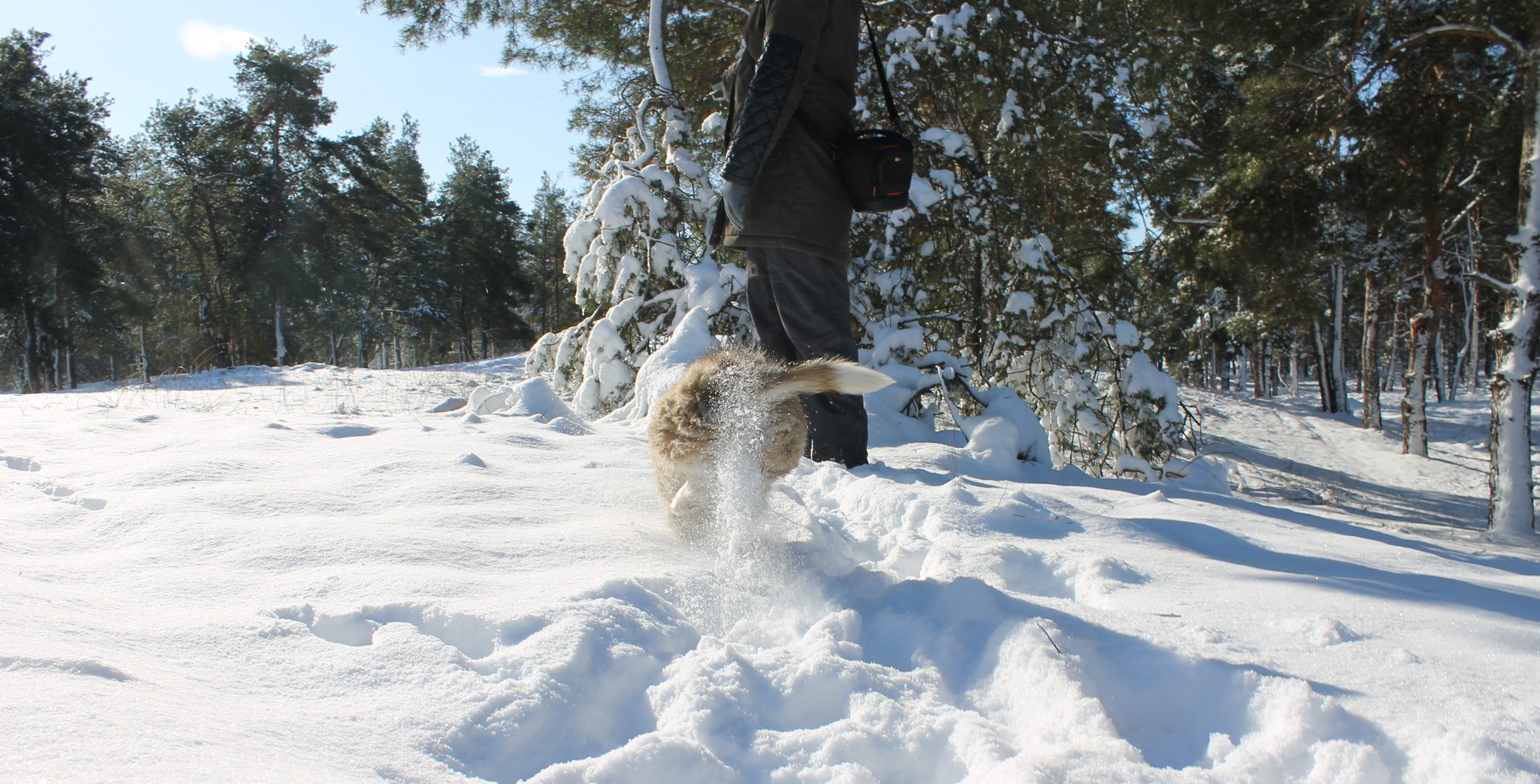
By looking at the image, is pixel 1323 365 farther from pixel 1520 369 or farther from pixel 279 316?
pixel 279 316

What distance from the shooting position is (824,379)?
95.7 inches

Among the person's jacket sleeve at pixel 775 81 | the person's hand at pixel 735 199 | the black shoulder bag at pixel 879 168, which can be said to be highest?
the person's jacket sleeve at pixel 775 81

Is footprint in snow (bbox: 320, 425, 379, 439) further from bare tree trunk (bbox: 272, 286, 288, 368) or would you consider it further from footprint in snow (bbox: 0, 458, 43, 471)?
bare tree trunk (bbox: 272, 286, 288, 368)

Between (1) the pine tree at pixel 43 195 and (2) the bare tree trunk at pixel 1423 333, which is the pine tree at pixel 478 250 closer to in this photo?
(1) the pine tree at pixel 43 195

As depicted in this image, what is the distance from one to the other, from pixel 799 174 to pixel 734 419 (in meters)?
1.31

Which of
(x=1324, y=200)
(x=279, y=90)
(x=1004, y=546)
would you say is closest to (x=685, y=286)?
(x=1004, y=546)

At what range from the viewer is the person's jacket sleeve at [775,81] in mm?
2939

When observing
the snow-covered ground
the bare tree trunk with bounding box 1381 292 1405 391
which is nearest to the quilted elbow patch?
the snow-covered ground

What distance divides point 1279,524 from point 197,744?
327 centimetres

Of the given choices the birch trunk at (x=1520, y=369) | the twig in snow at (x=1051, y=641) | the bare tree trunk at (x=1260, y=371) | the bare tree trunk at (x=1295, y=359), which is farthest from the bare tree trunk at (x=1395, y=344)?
the twig in snow at (x=1051, y=641)

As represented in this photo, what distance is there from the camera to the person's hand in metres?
3.08

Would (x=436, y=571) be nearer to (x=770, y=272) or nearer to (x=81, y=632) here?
(x=81, y=632)

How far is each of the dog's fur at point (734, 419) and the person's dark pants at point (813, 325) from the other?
685 millimetres

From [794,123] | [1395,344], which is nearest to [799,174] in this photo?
[794,123]
